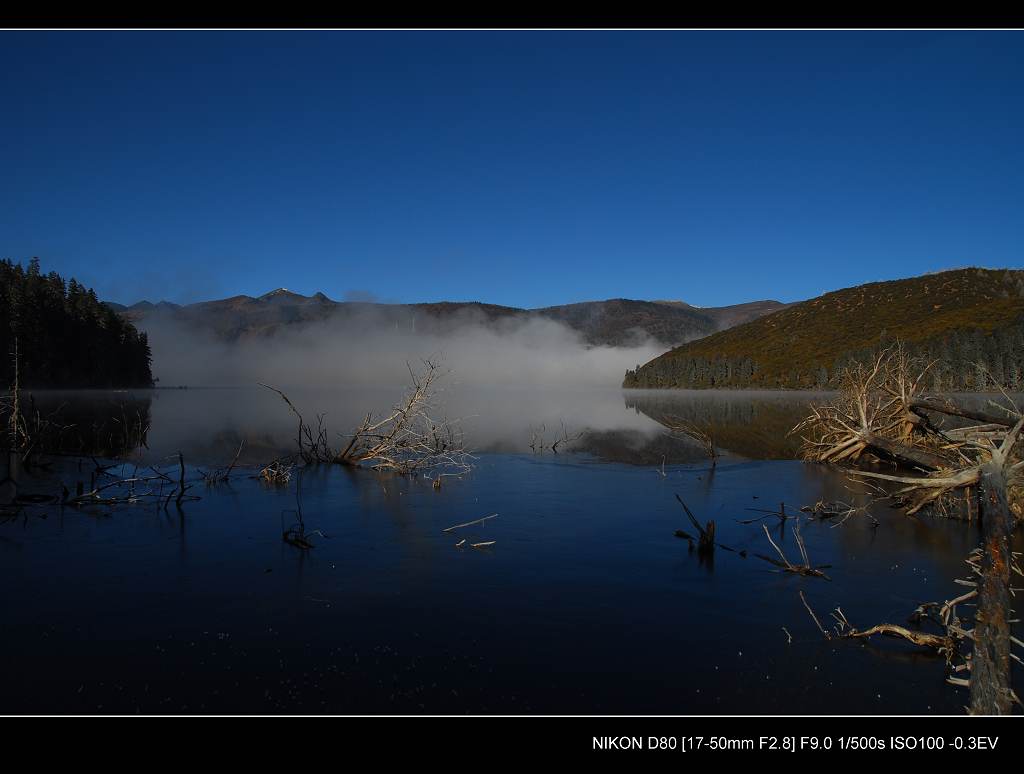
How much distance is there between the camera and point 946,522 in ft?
47.8

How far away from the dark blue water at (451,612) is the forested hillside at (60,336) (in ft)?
227

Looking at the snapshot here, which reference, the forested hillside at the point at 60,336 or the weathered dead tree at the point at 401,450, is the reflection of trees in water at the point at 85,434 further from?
the forested hillside at the point at 60,336

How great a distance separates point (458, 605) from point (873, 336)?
15121 centimetres

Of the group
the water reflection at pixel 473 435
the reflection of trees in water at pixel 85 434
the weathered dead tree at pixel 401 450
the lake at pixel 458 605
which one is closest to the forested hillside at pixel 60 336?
the water reflection at pixel 473 435

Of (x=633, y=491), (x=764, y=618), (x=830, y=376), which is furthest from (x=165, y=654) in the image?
(x=830, y=376)

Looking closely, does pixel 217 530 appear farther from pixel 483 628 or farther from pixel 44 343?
pixel 44 343

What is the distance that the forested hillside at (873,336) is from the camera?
3831 inches

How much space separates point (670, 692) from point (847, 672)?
2.27 meters

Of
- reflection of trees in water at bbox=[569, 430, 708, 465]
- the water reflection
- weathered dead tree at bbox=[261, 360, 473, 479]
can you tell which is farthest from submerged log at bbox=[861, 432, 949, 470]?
weathered dead tree at bbox=[261, 360, 473, 479]

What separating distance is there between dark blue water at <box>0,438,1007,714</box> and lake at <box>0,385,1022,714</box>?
38 mm

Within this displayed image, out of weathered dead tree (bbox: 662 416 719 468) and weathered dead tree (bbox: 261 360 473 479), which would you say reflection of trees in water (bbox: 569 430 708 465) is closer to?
weathered dead tree (bbox: 662 416 719 468)

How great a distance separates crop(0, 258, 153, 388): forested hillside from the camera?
72062 mm

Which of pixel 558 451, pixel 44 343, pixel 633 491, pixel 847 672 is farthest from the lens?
pixel 44 343

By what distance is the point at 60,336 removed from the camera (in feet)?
273
